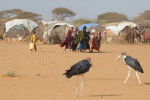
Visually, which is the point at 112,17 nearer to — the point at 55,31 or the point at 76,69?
the point at 55,31

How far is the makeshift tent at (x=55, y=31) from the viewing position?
107 feet

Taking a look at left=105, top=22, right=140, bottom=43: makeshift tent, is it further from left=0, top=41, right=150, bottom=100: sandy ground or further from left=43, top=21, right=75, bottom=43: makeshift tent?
left=0, top=41, right=150, bottom=100: sandy ground

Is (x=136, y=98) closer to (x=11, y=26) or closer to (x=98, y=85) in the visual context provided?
(x=98, y=85)

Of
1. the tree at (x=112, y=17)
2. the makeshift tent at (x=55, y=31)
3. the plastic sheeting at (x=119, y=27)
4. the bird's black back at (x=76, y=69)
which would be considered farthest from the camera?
the tree at (x=112, y=17)

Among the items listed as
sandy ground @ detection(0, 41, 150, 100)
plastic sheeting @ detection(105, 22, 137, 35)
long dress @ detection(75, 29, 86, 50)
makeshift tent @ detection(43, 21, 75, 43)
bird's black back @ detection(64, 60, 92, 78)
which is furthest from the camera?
plastic sheeting @ detection(105, 22, 137, 35)

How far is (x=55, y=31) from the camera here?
32938 mm

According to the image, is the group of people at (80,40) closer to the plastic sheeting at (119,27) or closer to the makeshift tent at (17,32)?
the makeshift tent at (17,32)

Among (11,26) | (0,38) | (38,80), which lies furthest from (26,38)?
(38,80)

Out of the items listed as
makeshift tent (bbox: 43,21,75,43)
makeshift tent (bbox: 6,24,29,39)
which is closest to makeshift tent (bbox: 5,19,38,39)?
makeshift tent (bbox: 6,24,29,39)

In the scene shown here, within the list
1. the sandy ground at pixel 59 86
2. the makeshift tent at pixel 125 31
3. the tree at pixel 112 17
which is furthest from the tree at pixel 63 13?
the sandy ground at pixel 59 86

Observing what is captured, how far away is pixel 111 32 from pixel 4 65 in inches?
882

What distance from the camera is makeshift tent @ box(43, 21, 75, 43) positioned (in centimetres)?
3259

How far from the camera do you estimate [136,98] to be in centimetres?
797

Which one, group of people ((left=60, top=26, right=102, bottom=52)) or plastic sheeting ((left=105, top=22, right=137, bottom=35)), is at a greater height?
plastic sheeting ((left=105, top=22, right=137, bottom=35))
